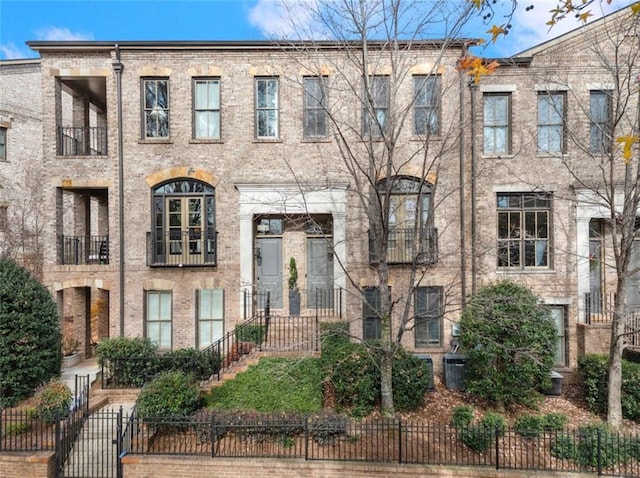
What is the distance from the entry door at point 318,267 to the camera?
11.6 metres

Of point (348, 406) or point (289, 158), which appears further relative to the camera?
point (289, 158)

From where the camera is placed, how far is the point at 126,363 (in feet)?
30.8

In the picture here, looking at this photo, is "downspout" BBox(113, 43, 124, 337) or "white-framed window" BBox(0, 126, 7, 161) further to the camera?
"white-framed window" BBox(0, 126, 7, 161)

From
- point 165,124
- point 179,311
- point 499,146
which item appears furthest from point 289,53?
point 179,311

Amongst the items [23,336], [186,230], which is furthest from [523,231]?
[23,336]

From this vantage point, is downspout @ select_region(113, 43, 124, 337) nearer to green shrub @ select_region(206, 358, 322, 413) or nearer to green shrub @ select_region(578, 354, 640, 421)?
green shrub @ select_region(206, 358, 322, 413)

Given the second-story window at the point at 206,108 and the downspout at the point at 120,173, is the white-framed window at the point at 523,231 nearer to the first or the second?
the second-story window at the point at 206,108

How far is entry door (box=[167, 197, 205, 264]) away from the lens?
11.3 meters

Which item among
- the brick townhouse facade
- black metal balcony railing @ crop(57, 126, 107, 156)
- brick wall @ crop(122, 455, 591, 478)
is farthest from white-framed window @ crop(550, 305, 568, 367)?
black metal balcony railing @ crop(57, 126, 107, 156)

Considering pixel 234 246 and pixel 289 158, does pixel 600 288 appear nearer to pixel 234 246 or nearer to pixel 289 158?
pixel 289 158

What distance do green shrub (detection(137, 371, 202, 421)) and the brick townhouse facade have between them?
11.3 ft

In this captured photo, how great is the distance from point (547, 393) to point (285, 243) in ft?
28.4

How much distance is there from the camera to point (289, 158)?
1112 cm

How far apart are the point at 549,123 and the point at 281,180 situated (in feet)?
28.7
